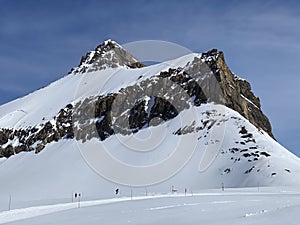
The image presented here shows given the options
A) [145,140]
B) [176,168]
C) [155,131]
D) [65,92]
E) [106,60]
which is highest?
[106,60]

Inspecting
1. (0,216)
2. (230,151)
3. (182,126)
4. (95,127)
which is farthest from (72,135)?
(0,216)

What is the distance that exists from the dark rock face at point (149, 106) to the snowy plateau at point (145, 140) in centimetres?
34

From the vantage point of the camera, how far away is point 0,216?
2116 centimetres

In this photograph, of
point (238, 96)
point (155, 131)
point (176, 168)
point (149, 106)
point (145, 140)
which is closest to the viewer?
point (176, 168)

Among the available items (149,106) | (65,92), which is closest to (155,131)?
(149,106)

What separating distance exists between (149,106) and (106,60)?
73213 millimetres

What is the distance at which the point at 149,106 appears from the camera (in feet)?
384

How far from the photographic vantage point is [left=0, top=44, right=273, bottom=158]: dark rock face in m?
105

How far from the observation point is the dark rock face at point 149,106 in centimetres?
10531

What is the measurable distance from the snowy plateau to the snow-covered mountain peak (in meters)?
15.1

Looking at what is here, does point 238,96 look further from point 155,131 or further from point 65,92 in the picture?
point 65,92

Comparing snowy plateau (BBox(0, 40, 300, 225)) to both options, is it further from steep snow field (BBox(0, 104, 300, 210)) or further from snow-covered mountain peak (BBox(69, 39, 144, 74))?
snow-covered mountain peak (BBox(69, 39, 144, 74))

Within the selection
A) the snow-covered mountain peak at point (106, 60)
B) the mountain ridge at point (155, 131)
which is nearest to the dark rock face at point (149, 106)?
the mountain ridge at point (155, 131)

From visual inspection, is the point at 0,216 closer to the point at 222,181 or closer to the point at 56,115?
the point at 222,181
